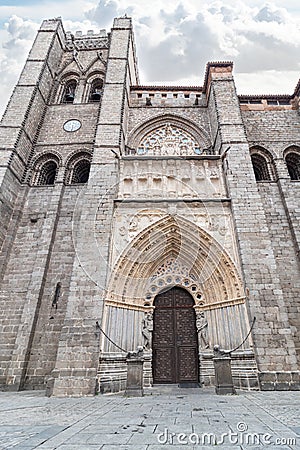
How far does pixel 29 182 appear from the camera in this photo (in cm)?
1002

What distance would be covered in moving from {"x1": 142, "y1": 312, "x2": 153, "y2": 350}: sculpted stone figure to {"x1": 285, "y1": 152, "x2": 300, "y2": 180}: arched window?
7.61m

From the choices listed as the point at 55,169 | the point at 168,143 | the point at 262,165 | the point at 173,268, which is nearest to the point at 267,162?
the point at 262,165

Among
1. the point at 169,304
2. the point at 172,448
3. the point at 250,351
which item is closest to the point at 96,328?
the point at 169,304

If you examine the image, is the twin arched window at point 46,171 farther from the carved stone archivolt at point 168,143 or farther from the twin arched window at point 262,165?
the twin arched window at point 262,165

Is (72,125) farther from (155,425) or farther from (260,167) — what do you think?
(155,425)

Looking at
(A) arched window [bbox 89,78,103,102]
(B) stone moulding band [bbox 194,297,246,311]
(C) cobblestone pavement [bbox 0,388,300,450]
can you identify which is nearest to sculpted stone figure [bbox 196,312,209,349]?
(B) stone moulding band [bbox 194,297,246,311]

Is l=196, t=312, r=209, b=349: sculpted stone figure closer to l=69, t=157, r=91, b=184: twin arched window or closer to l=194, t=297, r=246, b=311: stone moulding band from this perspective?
l=194, t=297, r=246, b=311: stone moulding band

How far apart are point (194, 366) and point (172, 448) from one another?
548 cm

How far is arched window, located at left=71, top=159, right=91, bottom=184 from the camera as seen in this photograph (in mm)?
10617

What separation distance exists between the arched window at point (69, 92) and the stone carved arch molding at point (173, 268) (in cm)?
941

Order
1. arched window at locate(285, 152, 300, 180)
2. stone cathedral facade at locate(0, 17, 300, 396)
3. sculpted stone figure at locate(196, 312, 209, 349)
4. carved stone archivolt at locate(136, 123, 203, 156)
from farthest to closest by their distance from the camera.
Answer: carved stone archivolt at locate(136, 123, 203, 156) → arched window at locate(285, 152, 300, 180) → sculpted stone figure at locate(196, 312, 209, 349) → stone cathedral facade at locate(0, 17, 300, 396)

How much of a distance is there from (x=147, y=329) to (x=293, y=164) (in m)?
8.30

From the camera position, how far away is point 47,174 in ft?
35.7

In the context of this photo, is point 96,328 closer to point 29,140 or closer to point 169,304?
point 169,304
